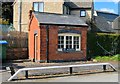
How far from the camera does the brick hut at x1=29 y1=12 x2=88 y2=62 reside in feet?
79.7

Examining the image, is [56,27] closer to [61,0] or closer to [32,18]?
[32,18]

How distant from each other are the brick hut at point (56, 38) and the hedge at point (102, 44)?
10.1 feet

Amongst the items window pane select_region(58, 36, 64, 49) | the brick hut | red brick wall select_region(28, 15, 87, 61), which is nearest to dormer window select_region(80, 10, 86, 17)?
the brick hut

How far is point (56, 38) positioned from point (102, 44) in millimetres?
7724

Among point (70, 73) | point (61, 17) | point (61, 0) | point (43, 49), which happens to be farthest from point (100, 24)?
point (70, 73)

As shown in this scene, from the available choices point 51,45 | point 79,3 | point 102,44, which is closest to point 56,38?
point 51,45

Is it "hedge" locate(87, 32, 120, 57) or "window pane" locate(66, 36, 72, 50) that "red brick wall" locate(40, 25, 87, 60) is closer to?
"window pane" locate(66, 36, 72, 50)

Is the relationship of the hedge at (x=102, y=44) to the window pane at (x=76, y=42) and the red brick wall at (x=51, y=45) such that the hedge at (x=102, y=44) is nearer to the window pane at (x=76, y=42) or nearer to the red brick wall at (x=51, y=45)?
the window pane at (x=76, y=42)

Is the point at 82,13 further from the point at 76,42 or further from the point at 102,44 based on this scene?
the point at 76,42

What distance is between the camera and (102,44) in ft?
101

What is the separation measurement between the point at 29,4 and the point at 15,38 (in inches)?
561

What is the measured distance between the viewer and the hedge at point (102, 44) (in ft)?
96.4

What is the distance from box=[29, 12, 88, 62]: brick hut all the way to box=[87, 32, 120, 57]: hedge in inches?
122

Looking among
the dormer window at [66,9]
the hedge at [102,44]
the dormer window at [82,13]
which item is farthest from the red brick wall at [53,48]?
the dormer window at [82,13]
